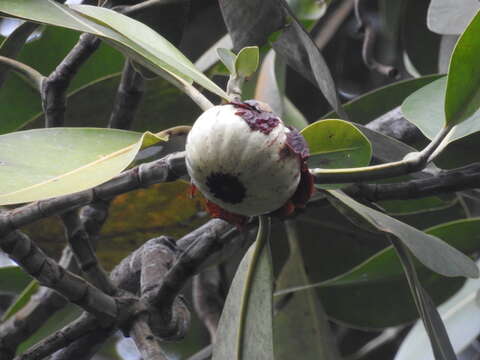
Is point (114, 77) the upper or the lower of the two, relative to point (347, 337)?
upper

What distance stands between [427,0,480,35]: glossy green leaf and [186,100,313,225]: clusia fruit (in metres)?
0.34

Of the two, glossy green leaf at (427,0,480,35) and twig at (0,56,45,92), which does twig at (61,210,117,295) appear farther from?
glossy green leaf at (427,0,480,35)

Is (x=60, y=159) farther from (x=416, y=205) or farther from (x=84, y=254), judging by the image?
(x=416, y=205)

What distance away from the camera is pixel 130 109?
3.79 feet

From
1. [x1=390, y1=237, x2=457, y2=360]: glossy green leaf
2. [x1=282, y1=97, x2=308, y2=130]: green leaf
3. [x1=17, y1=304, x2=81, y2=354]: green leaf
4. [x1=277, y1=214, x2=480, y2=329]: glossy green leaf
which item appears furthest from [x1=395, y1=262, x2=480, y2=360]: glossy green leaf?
[x1=17, y1=304, x2=81, y2=354]: green leaf

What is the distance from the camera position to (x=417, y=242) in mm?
781

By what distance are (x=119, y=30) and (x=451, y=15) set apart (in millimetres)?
404

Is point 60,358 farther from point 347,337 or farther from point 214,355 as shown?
point 347,337

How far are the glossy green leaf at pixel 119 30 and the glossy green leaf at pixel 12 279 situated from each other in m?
0.65

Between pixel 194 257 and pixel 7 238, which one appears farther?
pixel 194 257

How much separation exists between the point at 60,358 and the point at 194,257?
21 centimetres

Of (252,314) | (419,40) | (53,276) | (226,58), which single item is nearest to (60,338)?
(53,276)

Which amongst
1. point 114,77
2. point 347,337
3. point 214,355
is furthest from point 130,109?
point 347,337

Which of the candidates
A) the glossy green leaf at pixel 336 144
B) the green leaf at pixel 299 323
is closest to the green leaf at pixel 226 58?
the glossy green leaf at pixel 336 144
